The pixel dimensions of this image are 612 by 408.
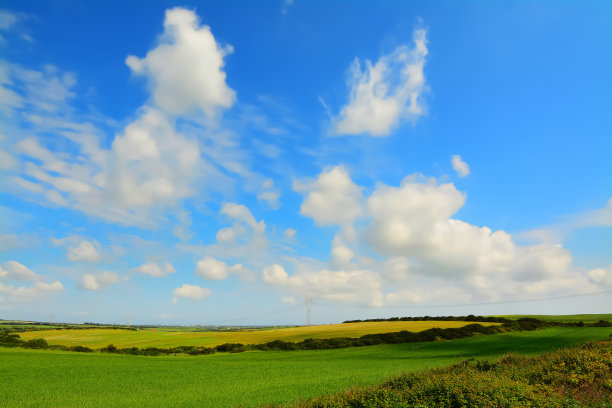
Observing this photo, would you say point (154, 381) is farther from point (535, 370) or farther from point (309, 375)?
point (535, 370)

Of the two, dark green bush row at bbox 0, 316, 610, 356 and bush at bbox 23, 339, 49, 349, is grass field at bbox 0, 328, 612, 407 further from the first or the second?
bush at bbox 23, 339, 49, 349

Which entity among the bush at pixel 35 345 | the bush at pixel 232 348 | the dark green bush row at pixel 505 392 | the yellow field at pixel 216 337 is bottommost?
the yellow field at pixel 216 337

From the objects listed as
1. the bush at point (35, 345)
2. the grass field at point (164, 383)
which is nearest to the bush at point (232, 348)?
the grass field at point (164, 383)

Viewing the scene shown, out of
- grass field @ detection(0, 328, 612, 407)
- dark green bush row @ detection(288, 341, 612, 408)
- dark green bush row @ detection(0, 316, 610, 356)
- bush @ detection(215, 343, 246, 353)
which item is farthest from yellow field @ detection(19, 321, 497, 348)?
dark green bush row @ detection(288, 341, 612, 408)

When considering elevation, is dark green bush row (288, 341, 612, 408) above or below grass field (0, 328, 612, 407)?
above

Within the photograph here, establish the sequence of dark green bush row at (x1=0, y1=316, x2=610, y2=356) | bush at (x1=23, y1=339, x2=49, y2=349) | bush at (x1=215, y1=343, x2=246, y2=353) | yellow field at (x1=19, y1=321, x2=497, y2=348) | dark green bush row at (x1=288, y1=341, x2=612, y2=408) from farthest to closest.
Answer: yellow field at (x1=19, y1=321, x2=497, y2=348) < bush at (x1=23, y1=339, x2=49, y2=349) < bush at (x1=215, y1=343, x2=246, y2=353) < dark green bush row at (x1=0, y1=316, x2=610, y2=356) < dark green bush row at (x1=288, y1=341, x2=612, y2=408)

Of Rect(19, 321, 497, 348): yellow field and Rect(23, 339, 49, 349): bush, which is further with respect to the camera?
Rect(19, 321, 497, 348): yellow field

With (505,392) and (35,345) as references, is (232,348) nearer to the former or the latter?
(35,345)

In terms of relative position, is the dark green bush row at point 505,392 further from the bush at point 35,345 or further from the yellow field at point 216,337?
the bush at point 35,345

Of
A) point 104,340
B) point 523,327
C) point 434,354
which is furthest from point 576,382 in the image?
point 104,340

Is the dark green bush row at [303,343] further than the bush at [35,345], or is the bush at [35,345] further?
the bush at [35,345]

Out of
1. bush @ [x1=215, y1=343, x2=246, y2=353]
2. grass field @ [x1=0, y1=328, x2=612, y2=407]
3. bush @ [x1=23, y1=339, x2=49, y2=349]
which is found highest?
grass field @ [x1=0, y1=328, x2=612, y2=407]

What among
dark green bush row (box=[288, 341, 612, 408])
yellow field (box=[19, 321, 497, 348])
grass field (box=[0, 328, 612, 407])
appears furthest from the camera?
yellow field (box=[19, 321, 497, 348])

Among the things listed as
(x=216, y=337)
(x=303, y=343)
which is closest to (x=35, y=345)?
(x=216, y=337)
